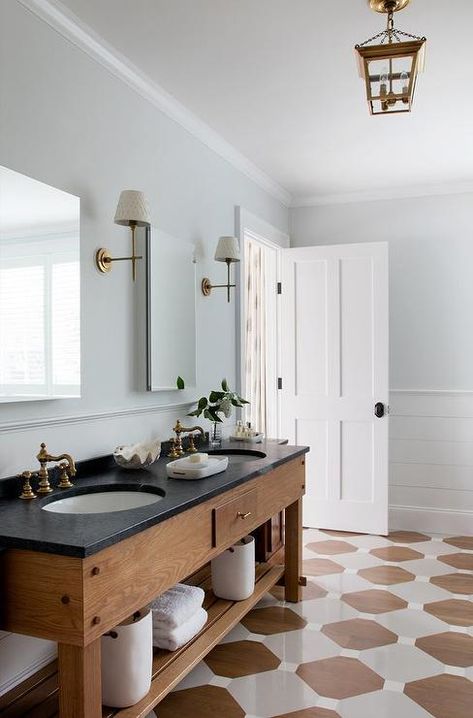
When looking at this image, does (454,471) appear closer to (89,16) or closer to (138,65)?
Result: (138,65)

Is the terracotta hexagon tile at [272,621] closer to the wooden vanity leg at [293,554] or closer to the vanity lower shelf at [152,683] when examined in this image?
the wooden vanity leg at [293,554]

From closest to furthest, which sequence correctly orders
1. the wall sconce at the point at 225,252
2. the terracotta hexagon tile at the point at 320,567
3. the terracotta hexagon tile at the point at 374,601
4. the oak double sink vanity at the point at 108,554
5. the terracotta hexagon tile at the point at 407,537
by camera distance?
the oak double sink vanity at the point at 108,554 → the terracotta hexagon tile at the point at 374,601 → the wall sconce at the point at 225,252 → the terracotta hexagon tile at the point at 320,567 → the terracotta hexagon tile at the point at 407,537

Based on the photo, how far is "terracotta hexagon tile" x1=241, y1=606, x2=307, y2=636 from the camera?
9.50 feet

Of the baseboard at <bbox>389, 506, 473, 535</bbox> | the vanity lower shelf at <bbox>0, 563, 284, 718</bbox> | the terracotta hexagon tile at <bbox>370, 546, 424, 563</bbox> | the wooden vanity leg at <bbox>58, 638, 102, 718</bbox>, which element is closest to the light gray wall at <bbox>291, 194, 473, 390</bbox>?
the baseboard at <bbox>389, 506, 473, 535</bbox>

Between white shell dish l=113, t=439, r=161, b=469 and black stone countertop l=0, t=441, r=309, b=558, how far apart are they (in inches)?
1.2

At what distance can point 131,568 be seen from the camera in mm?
1706

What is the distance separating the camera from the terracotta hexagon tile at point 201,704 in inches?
86.6

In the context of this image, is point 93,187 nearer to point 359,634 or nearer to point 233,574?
point 233,574

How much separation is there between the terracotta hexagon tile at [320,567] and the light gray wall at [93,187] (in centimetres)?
125

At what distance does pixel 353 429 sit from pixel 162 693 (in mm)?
2741

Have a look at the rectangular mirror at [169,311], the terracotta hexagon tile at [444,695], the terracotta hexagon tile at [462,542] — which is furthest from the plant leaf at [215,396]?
the terracotta hexagon tile at [462,542]

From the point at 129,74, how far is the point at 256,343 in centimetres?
304

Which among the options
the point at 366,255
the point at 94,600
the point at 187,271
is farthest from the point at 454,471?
the point at 94,600

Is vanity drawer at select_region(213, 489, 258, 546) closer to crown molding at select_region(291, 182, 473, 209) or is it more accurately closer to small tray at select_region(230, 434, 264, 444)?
small tray at select_region(230, 434, 264, 444)
